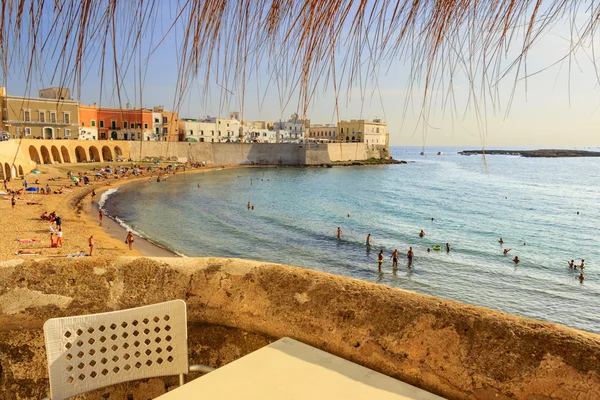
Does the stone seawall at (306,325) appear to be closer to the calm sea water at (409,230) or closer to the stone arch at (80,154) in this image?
the calm sea water at (409,230)

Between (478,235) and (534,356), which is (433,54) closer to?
(534,356)

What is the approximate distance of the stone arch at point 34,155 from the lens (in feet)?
115

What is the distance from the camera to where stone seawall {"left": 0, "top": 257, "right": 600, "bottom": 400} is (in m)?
1.43

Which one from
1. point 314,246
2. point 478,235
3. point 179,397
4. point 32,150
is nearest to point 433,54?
point 179,397

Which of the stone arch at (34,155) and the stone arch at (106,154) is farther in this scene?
the stone arch at (106,154)

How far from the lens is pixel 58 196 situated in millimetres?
26016

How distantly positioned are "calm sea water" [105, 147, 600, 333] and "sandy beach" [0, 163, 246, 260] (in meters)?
1.63

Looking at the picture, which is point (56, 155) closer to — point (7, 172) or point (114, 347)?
point (7, 172)

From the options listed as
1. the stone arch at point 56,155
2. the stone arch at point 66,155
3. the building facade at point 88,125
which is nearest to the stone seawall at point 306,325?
the stone arch at point 56,155

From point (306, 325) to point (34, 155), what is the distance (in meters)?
41.1

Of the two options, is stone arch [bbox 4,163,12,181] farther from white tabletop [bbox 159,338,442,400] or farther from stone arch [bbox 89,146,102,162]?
white tabletop [bbox 159,338,442,400]

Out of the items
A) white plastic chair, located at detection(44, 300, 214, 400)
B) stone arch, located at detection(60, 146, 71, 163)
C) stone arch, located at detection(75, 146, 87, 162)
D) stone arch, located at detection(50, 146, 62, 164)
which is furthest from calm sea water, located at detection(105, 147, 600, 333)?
white plastic chair, located at detection(44, 300, 214, 400)

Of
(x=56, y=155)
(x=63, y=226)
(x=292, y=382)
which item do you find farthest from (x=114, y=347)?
(x=56, y=155)

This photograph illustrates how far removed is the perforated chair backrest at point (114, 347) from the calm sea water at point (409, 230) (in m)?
13.3
